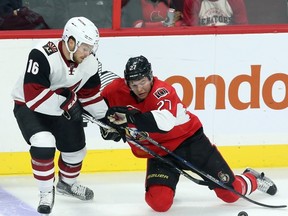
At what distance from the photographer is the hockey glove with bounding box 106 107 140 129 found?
4262 mm

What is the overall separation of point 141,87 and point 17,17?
3.68 ft

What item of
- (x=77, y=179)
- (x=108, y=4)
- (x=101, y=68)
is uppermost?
(x=108, y=4)

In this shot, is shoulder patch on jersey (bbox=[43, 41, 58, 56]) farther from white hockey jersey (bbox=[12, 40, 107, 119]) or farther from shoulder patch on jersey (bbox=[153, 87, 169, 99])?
shoulder patch on jersey (bbox=[153, 87, 169, 99])

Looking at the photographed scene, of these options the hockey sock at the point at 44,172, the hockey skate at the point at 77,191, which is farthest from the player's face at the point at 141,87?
the hockey skate at the point at 77,191

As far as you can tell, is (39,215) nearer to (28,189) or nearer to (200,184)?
(28,189)

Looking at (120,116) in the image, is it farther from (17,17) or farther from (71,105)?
(17,17)

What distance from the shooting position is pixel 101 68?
5.08 metres

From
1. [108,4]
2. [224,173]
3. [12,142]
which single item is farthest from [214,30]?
[12,142]

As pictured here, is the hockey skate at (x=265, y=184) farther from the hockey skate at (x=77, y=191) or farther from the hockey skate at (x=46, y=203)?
the hockey skate at (x=46, y=203)

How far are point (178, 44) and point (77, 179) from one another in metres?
0.98

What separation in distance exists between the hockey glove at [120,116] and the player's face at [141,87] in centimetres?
10

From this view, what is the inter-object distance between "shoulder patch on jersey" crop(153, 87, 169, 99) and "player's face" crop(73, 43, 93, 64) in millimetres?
392

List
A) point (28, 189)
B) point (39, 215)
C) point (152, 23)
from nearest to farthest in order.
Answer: point (39, 215), point (28, 189), point (152, 23)

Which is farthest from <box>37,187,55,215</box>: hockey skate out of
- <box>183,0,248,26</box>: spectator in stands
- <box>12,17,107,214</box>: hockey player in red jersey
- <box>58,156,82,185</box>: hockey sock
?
<box>183,0,248,26</box>: spectator in stands
